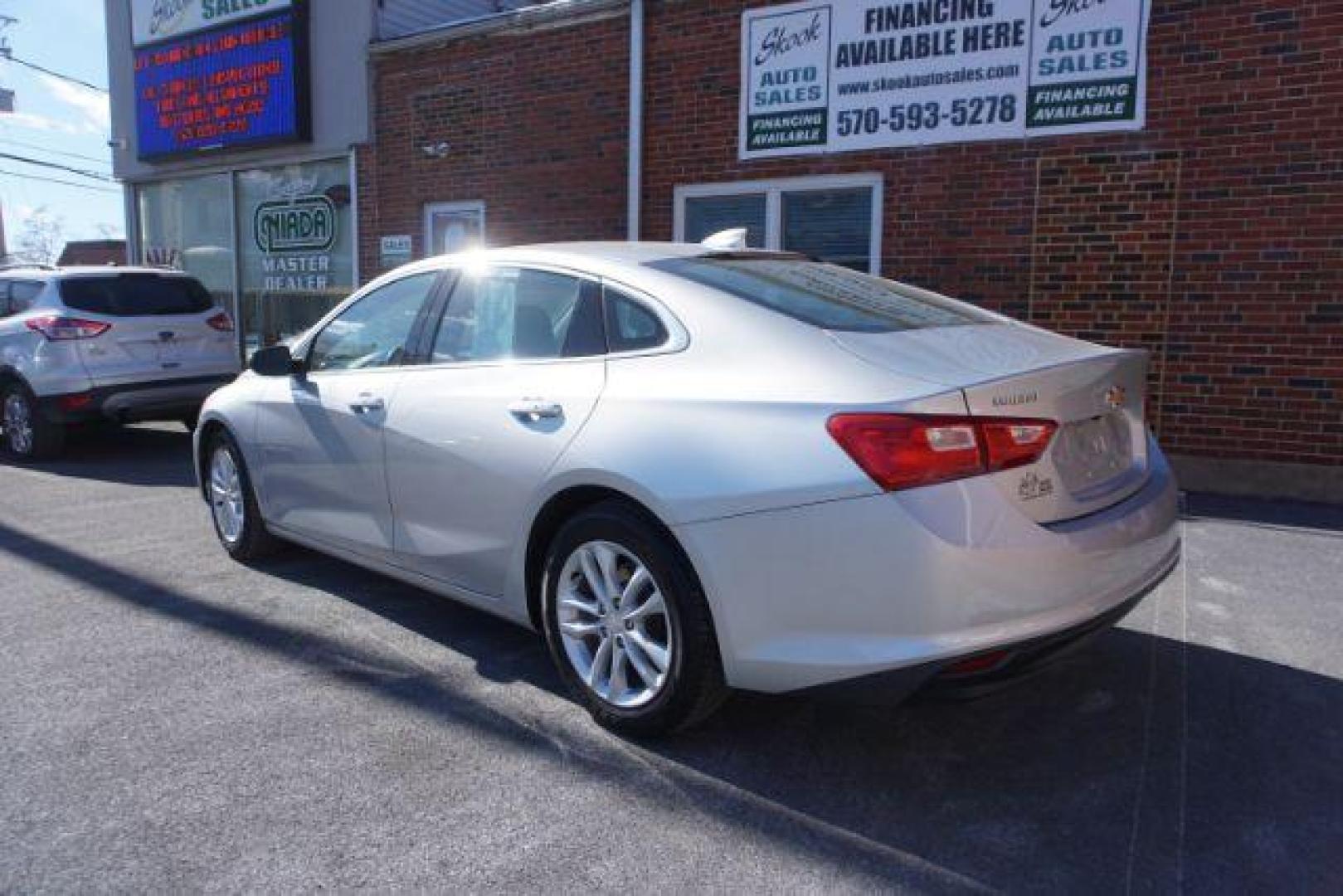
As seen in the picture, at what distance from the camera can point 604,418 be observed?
319cm

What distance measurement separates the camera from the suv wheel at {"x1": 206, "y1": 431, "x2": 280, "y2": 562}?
5.11m

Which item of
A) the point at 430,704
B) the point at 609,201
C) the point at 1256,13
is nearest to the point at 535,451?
the point at 430,704

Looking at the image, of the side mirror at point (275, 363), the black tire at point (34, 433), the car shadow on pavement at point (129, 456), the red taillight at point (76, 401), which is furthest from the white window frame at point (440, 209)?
the side mirror at point (275, 363)

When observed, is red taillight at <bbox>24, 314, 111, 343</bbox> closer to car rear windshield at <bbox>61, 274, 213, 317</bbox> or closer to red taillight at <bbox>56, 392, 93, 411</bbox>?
car rear windshield at <bbox>61, 274, 213, 317</bbox>

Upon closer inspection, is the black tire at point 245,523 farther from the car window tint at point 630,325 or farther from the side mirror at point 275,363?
the car window tint at point 630,325

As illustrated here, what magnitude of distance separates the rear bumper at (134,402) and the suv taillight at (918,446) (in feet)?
25.2

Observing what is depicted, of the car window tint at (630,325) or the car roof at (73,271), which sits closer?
the car window tint at (630,325)

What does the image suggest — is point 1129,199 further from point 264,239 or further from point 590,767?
point 264,239

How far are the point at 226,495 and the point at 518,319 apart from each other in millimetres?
2409

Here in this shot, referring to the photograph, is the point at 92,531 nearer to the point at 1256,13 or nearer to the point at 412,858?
the point at 412,858

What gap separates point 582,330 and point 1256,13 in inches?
221

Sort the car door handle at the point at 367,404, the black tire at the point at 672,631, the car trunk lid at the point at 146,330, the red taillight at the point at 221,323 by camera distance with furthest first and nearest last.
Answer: the red taillight at the point at 221,323 < the car trunk lid at the point at 146,330 < the car door handle at the point at 367,404 < the black tire at the point at 672,631

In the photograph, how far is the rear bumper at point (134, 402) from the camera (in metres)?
8.49

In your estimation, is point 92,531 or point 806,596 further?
point 92,531
